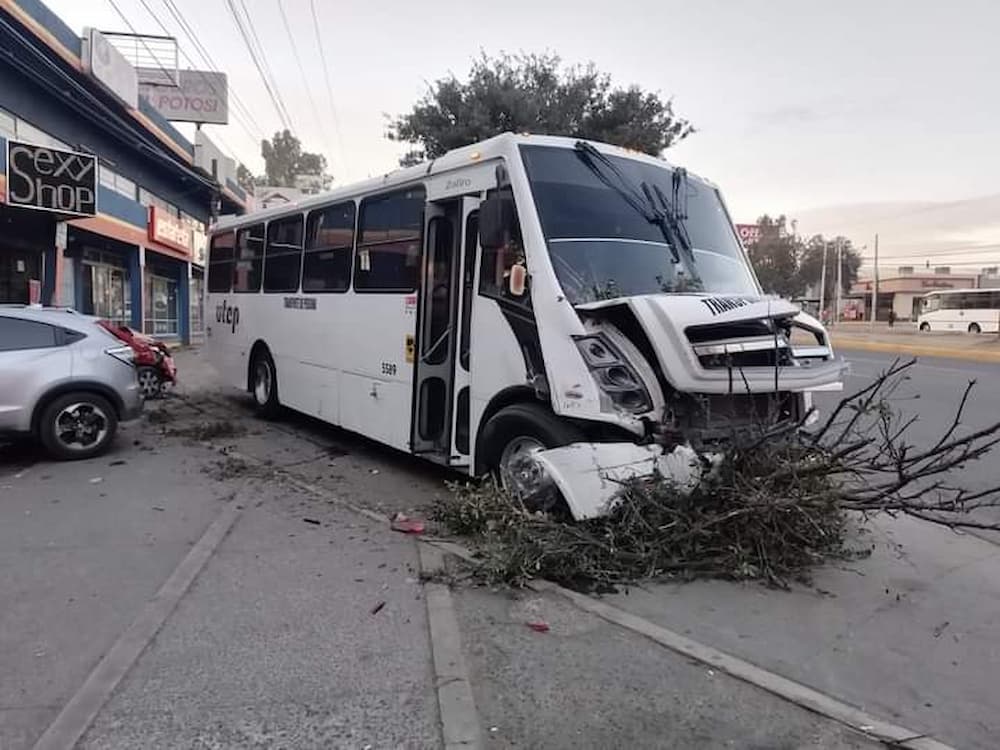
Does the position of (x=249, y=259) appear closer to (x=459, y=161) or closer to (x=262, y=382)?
(x=262, y=382)

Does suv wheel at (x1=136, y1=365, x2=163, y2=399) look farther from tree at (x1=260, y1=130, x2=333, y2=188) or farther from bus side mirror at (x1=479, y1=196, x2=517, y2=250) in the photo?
tree at (x1=260, y1=130, x2=333, y2=188)

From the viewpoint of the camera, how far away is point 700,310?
5051mm

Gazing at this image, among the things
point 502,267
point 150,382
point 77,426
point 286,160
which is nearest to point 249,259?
point 150,382

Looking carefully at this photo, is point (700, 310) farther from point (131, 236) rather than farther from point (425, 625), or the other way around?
point (131, 236)

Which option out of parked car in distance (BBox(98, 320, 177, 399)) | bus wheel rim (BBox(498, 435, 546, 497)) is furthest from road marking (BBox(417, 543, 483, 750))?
A: parked car in distance (BBox(98, 320, 177, 399))

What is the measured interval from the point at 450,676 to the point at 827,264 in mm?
81551

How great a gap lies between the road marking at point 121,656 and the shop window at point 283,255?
15.7ft

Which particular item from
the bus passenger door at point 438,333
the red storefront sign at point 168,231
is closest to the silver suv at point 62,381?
the bus passenger door at point 438,333

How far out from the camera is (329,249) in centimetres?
880

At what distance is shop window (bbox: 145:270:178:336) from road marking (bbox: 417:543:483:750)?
23.6 m

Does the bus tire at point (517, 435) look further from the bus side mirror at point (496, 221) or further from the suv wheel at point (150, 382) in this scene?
the suv wheel at point (150, 382)

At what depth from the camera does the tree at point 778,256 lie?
221 ft

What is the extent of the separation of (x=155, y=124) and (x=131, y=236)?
12.0 feet

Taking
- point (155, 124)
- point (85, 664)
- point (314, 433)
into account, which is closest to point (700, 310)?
point (85, 664)
